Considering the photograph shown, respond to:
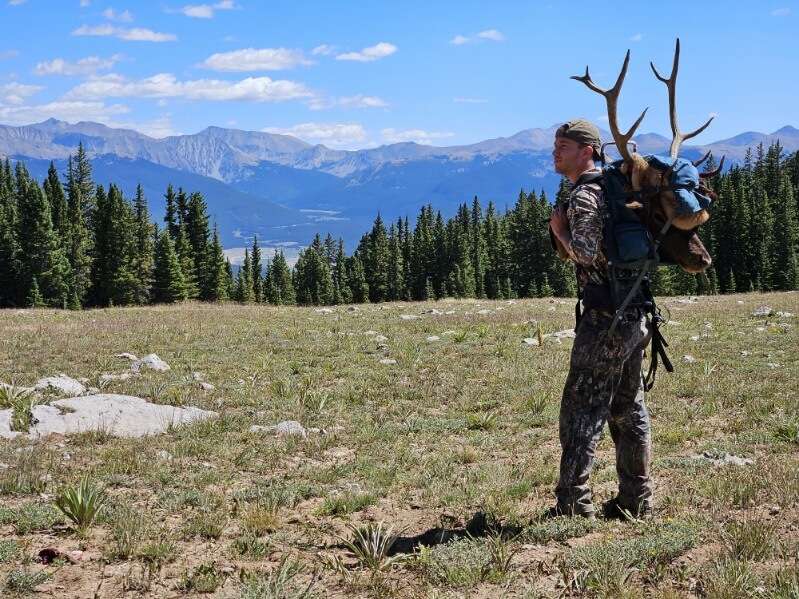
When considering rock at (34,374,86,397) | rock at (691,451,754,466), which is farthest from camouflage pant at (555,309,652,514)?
rock at (34,374,86,397)

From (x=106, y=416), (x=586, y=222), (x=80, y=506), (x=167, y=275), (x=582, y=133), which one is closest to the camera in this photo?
(x=586, y=222)

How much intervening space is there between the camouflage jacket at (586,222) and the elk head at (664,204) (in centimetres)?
26

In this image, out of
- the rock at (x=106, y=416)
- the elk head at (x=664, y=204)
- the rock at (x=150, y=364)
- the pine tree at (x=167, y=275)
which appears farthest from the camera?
the pine tree at (x=167, y=275)

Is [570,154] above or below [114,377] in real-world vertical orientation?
above

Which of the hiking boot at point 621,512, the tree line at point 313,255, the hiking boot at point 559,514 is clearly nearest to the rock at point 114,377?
the hiking boot at point 559,514

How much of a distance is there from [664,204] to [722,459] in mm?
3841

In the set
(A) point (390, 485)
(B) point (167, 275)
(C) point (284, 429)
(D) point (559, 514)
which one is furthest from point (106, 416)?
(B) point (167, 275)

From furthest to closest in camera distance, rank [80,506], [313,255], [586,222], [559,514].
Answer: [313,255]
[559,514]
[80,506]
[586,222]

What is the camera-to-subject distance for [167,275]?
83.9m

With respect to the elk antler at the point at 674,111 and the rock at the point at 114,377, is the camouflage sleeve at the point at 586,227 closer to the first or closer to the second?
the elk antler at the point at 674,111

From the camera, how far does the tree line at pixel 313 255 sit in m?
75.6

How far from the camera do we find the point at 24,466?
283 inches

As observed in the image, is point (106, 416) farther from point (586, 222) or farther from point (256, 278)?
point (256, 278)

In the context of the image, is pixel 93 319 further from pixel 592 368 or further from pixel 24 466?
pixel 592 368
